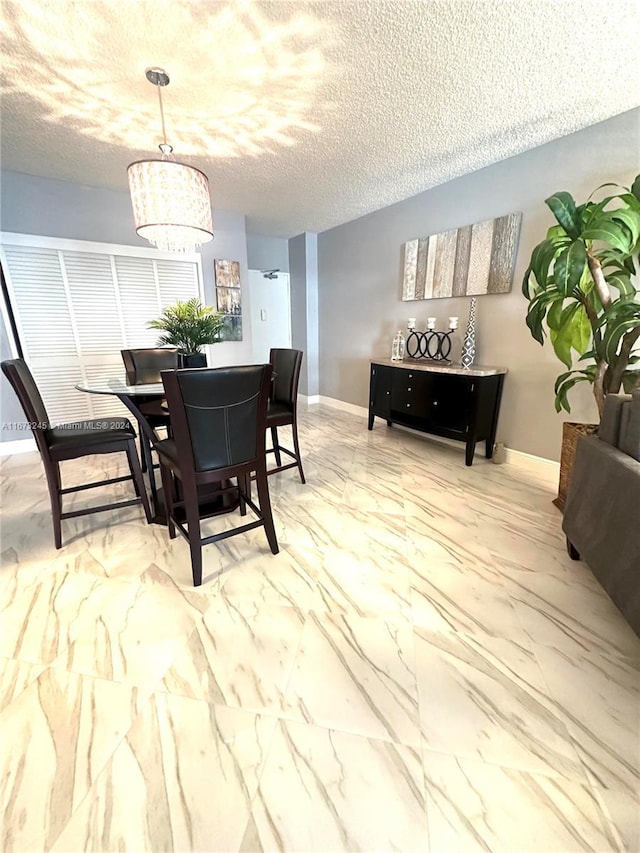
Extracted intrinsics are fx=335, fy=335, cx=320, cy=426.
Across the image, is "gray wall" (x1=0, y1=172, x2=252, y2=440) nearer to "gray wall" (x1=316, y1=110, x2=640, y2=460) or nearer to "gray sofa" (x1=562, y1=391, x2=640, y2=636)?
"gray wall" (x1=316, y1=110, x2=640, y2=460)

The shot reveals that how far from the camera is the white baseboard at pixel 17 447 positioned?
3209 millimetres

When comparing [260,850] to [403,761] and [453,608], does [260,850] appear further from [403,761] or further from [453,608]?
[453,608]

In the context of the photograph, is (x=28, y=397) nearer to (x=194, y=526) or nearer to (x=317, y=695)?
(x=194, y=526)

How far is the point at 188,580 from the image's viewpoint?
1586 millimetres

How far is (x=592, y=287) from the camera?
1.92 meters

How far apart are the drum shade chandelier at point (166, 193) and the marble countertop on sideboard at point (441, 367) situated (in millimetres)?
2039

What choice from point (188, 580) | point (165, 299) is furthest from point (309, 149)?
point (188, 580)

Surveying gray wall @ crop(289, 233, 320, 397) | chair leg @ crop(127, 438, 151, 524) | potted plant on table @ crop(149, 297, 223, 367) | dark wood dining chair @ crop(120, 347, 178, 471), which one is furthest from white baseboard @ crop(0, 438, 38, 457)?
gray wall @ crop(289, 233, 320, 397)

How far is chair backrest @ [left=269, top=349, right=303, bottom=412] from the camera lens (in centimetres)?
236

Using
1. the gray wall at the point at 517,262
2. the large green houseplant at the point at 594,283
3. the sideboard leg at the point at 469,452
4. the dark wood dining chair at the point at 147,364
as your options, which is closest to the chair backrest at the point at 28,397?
the dark wood dining chair at the point at 147,364

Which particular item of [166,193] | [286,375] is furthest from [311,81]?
[286,375]

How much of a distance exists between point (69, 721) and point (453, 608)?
1.40 meters

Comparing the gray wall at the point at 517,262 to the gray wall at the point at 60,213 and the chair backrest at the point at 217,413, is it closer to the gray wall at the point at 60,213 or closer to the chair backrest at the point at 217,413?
the gray wall at the point at 60,213

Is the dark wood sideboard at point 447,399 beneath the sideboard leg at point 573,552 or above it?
above
